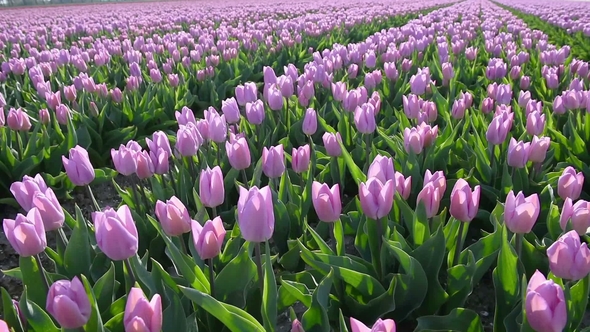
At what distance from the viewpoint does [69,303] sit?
964mm

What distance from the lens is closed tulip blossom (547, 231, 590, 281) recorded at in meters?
1.07

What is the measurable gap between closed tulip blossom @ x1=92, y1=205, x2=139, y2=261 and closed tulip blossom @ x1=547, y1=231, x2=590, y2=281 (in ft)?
3.23

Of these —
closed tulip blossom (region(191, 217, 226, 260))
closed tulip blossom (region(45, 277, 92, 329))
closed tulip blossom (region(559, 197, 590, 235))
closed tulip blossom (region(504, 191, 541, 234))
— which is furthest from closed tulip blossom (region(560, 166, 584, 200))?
closed tulip blossom (region(45, 277, 92, 329))

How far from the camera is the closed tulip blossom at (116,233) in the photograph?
1.14 m

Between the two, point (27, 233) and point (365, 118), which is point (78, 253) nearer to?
point (27, 233)

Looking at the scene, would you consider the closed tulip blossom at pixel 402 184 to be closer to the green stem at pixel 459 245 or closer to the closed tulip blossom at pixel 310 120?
the green stem at pixel 459 245

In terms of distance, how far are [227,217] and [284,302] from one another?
760mm

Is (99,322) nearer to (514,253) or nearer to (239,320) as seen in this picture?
(239,320)

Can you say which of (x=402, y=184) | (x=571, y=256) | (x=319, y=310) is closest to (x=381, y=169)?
(x=402, y=184)

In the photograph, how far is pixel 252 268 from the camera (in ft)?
4.75

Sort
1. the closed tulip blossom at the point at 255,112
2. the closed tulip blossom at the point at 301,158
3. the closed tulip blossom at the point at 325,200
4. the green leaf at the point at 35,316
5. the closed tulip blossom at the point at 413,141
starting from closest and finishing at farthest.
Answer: the green leaf at the point at 35,316 < the closed tulip blossom at the point at 325,200 < the closed tulip blossom at the point at 301,158 < the closed tulip blossom at the point at 413,141 < the closed tulip blossom at the point at 255,112

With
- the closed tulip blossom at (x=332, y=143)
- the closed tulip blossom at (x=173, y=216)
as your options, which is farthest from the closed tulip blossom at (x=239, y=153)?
the closed tulip blossom at (x=173, y=216)

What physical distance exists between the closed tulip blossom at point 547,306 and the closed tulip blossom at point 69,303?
0.89m

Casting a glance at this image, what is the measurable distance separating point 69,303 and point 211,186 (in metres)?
0.59
